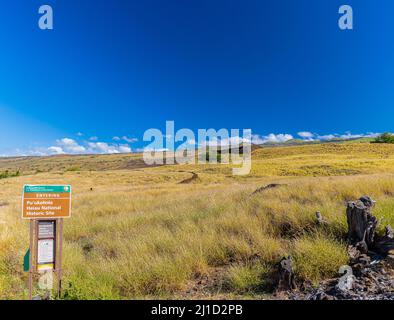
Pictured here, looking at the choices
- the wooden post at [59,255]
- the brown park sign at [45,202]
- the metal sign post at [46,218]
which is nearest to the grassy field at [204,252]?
the wooden post at [59,255]

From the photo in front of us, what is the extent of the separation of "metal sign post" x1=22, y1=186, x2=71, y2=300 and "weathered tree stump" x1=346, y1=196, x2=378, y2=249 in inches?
205

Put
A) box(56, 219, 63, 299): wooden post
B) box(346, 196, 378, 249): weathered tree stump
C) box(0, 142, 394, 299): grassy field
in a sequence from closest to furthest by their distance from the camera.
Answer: box(56, 219, 63, 299): wooden post
box(0, 142, 394, 299): grassy field
box(346, 196, 378, 249): weathered tree stump

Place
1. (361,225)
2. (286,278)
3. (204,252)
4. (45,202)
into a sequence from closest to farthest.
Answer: (286,278), (45,202), (361,225), (204,252)

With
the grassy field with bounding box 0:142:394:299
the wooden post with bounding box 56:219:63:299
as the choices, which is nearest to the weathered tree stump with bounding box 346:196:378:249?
the grassy field with bounding box 0:142:394:299

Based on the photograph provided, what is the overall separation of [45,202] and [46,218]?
268 millimetres

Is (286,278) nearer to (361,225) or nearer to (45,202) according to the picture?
(361,225)

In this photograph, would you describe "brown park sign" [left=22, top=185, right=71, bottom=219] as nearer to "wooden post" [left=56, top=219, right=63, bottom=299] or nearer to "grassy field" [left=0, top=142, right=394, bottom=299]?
"wooden post" [left=56, top=219, right=63, bottom=299]

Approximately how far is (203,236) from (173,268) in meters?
1.49

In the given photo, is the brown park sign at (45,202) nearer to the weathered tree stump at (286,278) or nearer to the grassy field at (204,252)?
the grassy field at (204,252)

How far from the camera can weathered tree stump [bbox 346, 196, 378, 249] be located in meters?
5.36

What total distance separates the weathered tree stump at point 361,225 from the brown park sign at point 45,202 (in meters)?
5.21

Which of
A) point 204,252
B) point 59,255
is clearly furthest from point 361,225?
point 59,255

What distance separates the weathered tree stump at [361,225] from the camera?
211 inches

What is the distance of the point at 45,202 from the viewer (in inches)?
192
